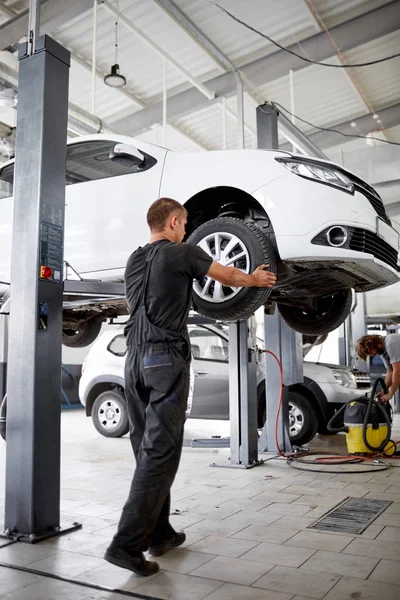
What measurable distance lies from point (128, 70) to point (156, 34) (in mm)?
1139

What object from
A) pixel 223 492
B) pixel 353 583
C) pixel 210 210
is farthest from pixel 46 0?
pixel 353 583

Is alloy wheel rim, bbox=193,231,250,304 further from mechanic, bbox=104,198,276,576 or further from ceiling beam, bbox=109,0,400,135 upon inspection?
ceiling beam, bbox=109,0,400,135

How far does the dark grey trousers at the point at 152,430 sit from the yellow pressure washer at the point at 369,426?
11.5ft

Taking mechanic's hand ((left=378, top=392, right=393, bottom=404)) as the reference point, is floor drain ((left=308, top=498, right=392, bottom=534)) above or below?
below

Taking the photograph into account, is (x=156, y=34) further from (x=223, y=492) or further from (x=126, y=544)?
(x=126, y=544)

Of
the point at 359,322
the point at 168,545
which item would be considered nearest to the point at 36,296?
the point at 168,545

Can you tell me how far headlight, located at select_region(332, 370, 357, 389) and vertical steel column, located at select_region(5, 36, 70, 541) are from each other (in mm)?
4648

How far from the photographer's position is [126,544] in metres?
2.54

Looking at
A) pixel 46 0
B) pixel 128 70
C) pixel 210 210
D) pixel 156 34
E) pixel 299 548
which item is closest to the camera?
pixel 299 548

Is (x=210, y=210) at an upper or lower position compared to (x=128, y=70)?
lower

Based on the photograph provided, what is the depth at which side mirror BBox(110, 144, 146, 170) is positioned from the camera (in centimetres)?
405

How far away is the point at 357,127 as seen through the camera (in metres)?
11.6

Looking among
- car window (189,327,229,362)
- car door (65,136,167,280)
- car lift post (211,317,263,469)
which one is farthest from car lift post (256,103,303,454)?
car door (65,136,167,280)

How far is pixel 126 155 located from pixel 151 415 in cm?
212
